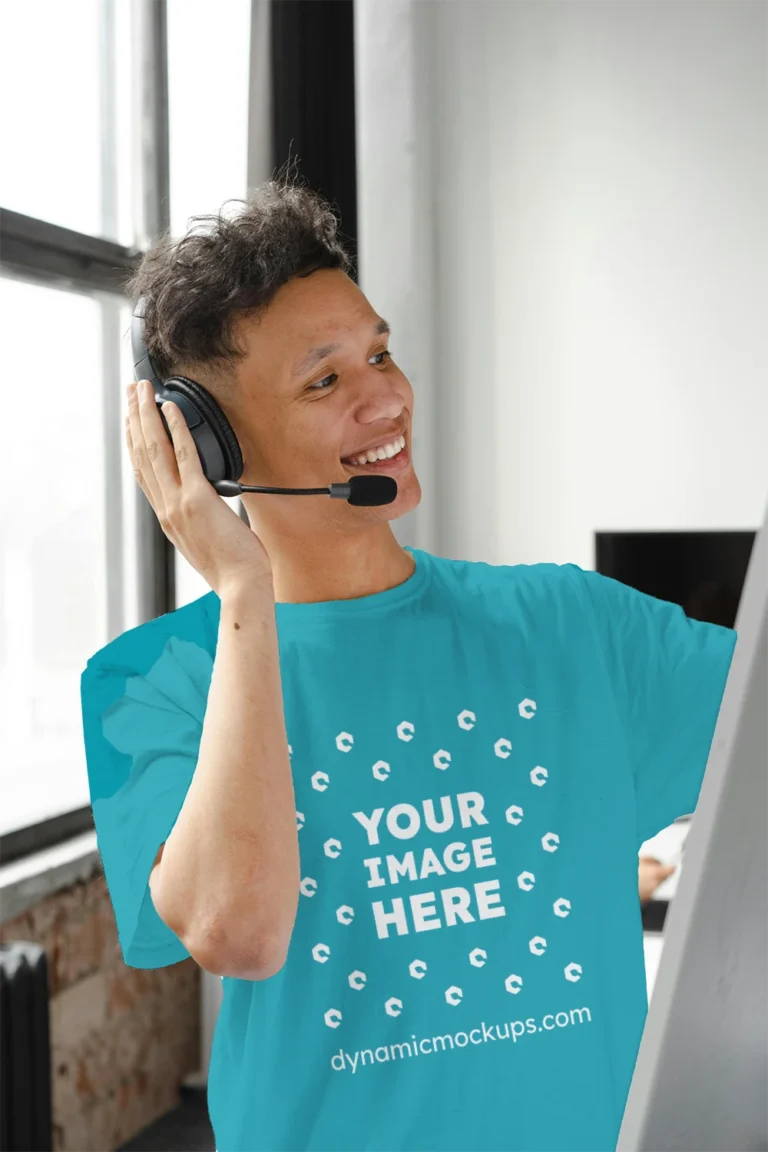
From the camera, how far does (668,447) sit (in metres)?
2.73

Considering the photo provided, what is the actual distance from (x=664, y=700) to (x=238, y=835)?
1.40 ft

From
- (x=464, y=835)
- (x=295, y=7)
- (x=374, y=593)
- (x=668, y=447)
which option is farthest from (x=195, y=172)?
(x=464, y=835)

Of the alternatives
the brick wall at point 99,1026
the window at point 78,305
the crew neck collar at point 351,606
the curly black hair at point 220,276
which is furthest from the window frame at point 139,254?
the crew neck collar at point 351,606

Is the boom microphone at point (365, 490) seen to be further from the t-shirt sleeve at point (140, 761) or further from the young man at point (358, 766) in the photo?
the t-shirt sleeve at point (140, 761)

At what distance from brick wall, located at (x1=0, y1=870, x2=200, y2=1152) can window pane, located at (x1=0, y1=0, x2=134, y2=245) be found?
4.67ft

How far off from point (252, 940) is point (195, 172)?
7.40ft

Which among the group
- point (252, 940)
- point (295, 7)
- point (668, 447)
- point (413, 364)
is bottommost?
point (252, 940)

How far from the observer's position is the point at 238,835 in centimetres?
83

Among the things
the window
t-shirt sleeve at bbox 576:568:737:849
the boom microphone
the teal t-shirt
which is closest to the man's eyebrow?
the boom microphone

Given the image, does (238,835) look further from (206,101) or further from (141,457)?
(206,101)

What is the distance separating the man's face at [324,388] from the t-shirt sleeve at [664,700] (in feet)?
0.81

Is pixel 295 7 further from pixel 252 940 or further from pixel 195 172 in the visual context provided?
pixel 252 940

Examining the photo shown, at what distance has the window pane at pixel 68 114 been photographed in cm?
232

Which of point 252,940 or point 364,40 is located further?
point 364,40
